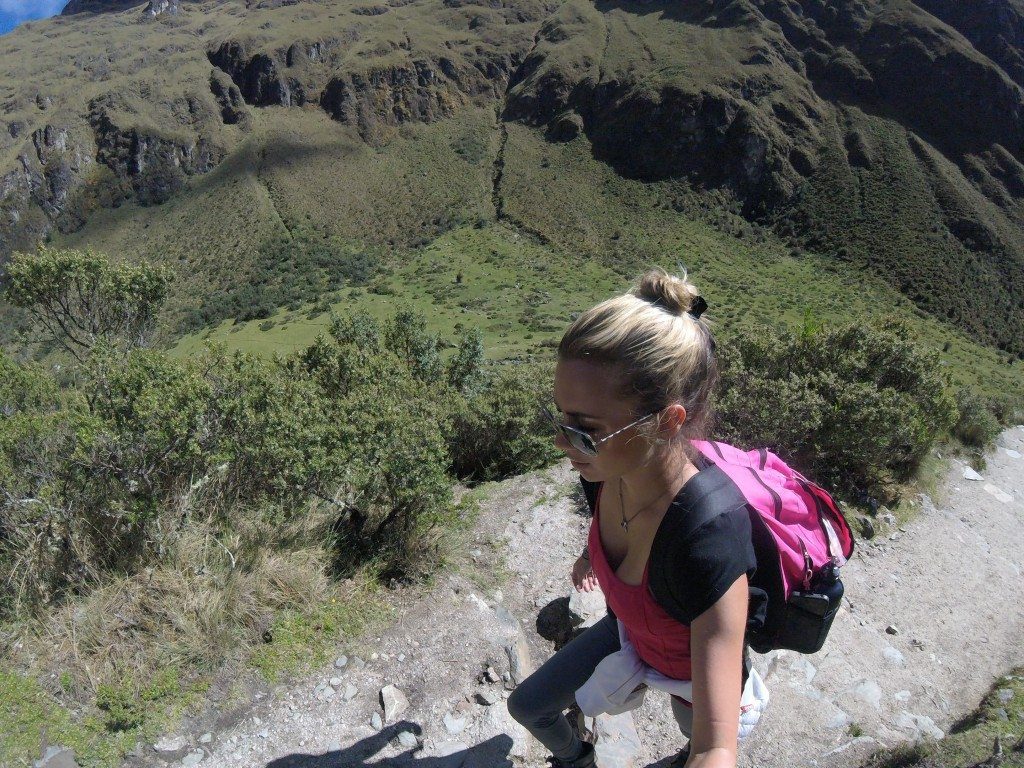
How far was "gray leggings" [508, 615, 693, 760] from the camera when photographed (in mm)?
2152

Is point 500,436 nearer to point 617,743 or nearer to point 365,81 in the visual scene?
point 617,743

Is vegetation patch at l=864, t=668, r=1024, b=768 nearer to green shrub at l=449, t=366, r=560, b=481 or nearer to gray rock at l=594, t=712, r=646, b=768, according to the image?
gray rock at l=594, t=712, r=646, b=768

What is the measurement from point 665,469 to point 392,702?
2.63 m

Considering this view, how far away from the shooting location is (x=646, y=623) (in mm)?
1708

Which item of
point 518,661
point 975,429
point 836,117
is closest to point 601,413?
point 518,661

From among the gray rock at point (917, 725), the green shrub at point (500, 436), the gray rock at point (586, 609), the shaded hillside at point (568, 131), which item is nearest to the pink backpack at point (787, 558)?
the gray rock at point (586, 609)

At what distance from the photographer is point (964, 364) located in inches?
1941

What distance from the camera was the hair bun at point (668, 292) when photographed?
1.52 m

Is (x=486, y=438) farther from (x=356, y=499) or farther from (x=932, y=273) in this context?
(x=932, y=273)

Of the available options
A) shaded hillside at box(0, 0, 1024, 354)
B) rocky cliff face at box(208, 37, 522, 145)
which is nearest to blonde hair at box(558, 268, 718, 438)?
shaded hillside at box(0, 0, 1024, 354)

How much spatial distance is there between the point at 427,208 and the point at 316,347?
83017 millimetres

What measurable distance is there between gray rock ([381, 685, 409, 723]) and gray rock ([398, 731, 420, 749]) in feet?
0.35

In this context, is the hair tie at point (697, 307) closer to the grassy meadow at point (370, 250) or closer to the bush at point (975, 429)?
the grassy meadow at point (370, 250)

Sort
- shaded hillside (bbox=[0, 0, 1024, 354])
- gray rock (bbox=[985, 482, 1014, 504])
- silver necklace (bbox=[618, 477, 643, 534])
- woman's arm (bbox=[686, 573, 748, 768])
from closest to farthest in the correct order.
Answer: woman's arm (bbox=[686, 573, 748, 768]) → silver necklace (bbox=[618, 477, 643, 534]) → gray rock (bbox=[985, 482, 1014, 504]) → shaded hillside (bbox=[0, 0, 1024, 354])
